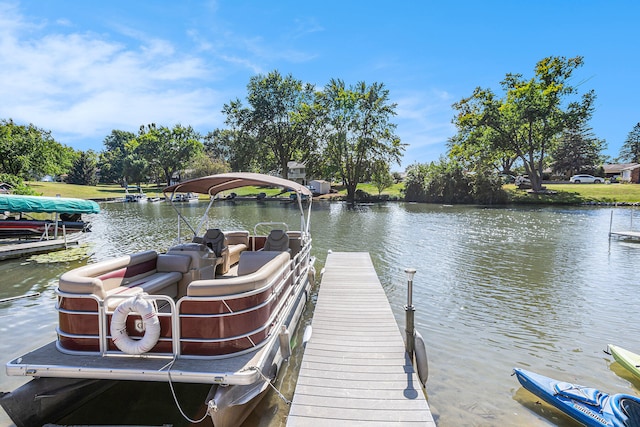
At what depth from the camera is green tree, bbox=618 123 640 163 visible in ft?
270

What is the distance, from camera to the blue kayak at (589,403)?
4.10m

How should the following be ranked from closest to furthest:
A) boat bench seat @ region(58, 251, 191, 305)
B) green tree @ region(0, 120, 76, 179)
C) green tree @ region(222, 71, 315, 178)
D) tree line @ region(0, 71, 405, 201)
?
boat bench seat @ region(58, 251, 191, 305)
green tree @ region(0, 120, 76, 179)
tree line @ region(0, 71, 405, 201)
green tree @ region(222, 71, 315, 178)

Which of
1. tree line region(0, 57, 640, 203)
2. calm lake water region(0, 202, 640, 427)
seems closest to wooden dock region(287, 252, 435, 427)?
calm lake water region(0, 202, 640, 427)

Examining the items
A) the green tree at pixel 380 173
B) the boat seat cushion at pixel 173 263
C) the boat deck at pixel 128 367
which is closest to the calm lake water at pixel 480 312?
the boat deck at pixel 128 367

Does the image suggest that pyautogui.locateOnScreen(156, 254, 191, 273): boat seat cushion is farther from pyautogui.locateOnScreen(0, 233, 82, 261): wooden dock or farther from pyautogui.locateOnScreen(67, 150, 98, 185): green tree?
pyautogui.locateOnScreen(67, 150, 98, 185): green tree

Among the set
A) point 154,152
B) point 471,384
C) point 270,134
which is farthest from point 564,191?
point 154,152

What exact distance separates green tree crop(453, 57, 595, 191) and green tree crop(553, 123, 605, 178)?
23739mm

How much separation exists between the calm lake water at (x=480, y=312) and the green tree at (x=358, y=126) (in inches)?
1137

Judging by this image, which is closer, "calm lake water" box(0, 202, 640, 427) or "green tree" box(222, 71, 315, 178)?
"calm lake water" box(0, 202, 640, 427)

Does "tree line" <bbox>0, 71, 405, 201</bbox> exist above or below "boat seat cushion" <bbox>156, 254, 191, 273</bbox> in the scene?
above

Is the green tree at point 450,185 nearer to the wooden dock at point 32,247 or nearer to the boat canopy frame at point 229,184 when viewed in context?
the boat canopy frame at point 229,184

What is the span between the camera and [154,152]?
70062mm

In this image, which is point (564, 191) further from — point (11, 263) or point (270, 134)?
point (11, 263)

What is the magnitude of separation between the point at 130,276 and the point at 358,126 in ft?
142
